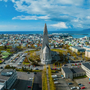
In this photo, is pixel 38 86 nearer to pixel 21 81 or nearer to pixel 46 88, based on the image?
pixel 46 88

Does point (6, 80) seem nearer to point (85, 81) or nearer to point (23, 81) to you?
point (23, 81)

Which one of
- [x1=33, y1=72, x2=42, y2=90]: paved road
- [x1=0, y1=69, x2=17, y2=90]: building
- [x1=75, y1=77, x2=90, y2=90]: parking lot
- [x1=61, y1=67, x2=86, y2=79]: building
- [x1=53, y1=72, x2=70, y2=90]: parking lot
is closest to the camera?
[x1=0, y1=69, x2=17, y2=90]: building

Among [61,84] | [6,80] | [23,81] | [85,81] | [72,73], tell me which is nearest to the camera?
[6,80]

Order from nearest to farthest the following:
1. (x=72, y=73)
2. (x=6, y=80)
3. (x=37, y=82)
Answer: (x=6, y=80)
(x=37, y=82)
(x=72, y=73)

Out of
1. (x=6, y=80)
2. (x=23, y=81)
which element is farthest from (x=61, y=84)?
(x=6, y=80)

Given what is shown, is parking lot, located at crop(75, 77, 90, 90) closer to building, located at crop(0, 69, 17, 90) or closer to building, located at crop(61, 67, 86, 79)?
building, located at crop(61, 67, 86, 79)

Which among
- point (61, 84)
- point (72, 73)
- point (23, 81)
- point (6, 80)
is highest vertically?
point (6, 80)

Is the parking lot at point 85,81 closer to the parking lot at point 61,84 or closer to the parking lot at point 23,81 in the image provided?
the parking lot at point 61,84

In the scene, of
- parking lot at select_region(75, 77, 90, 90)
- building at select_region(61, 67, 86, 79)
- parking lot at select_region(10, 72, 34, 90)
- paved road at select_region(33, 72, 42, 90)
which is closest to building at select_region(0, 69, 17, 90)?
parking lot at select_region(10, 72, 34, 90)
